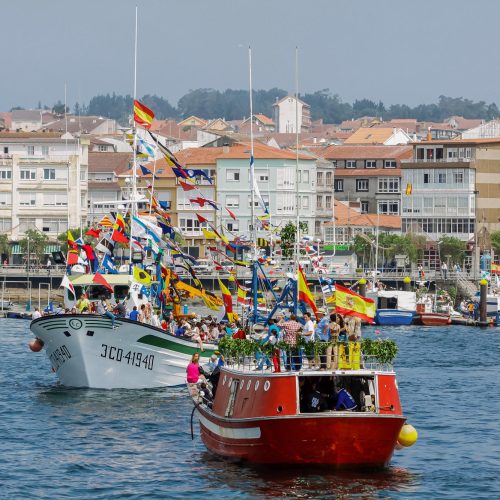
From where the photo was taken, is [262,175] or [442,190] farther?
[262,175]

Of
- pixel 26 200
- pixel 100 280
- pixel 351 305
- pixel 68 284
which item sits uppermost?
pixel 26 200

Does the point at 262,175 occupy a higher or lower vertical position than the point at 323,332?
higher

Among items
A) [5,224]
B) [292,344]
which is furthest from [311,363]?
[5,224]

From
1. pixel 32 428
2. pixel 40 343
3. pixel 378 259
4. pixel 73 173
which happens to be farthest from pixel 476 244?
pixel 32 428

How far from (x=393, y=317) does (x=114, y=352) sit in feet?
191

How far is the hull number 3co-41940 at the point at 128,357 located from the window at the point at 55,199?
104190 mm

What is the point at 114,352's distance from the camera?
5278 centimetres

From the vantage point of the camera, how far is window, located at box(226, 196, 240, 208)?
155125 millimetres

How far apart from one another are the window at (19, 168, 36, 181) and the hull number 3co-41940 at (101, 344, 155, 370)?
342 feet

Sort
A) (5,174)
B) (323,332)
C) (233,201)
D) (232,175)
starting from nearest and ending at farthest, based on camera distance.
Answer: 1. (323,332)
2. (233,201)
3. (232,175)
4. (5,174)

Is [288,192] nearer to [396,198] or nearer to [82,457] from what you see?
[396,198]

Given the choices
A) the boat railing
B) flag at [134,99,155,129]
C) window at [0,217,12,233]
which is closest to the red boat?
the boat railing

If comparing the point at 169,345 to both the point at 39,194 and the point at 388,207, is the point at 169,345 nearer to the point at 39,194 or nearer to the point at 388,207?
the point at 39,194

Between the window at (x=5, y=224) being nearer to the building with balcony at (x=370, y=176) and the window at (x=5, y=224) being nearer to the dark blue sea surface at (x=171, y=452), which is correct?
the building with balcony at (x=370, y=176)
